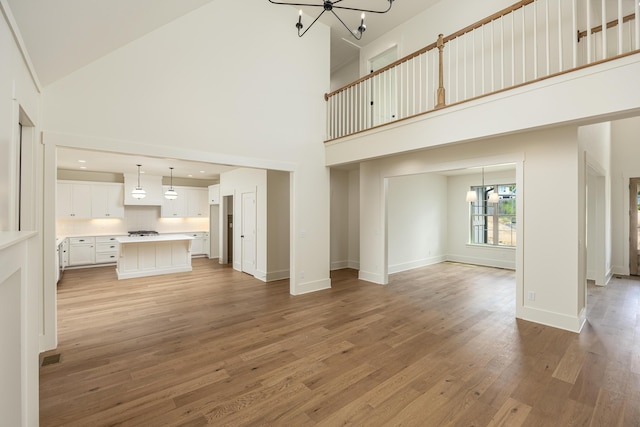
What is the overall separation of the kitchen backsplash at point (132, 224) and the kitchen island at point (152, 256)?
8.63 ft

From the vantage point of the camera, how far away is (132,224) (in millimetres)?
9234

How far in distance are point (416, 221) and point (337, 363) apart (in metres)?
5.77

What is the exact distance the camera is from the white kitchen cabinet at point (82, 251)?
7.89 metres

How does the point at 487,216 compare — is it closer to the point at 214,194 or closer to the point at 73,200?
the point at 214,194

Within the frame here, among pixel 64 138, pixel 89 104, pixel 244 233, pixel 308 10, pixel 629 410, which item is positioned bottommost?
pixel 629 410

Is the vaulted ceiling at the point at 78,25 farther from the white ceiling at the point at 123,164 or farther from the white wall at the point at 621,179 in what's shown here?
the white wall at the point at 621,179

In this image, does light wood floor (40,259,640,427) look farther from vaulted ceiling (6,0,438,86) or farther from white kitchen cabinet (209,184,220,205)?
white kitchen cabinet (209,184,220,205)

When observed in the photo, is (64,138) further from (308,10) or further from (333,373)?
(308,10)

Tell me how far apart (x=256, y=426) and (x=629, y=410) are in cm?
293

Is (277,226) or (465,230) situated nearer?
(277,226)

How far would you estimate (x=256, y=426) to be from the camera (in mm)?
2045

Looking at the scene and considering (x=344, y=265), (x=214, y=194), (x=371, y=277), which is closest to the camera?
(x=371, y=277)

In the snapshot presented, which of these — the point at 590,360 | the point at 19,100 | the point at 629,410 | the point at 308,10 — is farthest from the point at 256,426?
the point at 308,10

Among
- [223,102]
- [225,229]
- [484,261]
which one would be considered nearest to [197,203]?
[225,229]
